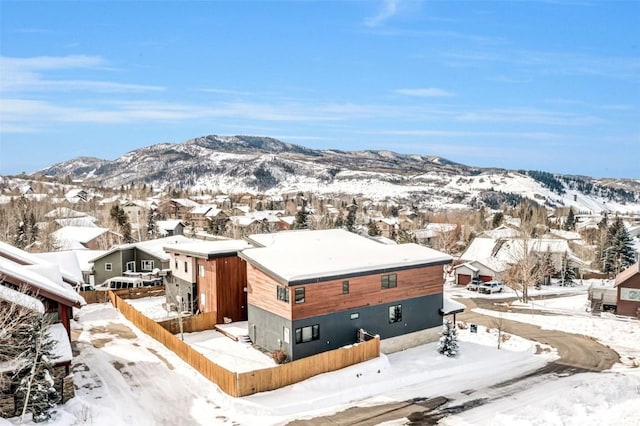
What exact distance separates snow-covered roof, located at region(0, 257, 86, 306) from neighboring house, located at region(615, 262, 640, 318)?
4318cm

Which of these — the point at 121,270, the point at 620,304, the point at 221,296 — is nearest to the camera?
the point at 221,296

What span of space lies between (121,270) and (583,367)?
138 feet

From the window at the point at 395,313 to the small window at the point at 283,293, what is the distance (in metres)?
7.15

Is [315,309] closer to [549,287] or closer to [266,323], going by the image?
[266,323]

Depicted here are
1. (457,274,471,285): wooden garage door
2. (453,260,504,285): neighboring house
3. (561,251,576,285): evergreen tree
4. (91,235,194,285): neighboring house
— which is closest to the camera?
(91,235,194,285): neighboring house

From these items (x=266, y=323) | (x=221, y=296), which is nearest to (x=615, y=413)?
(x=266, y=323)

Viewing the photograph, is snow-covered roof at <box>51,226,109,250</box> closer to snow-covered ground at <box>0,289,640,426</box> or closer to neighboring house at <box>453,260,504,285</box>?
snow-covered ground at <box>0,289,640,426</box>

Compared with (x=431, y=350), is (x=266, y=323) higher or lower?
higher

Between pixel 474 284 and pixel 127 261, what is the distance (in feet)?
135

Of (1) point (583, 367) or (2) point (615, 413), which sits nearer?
(2) point (615, 413)

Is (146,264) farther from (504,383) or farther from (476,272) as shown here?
(476,272)

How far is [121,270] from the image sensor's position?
50000mm

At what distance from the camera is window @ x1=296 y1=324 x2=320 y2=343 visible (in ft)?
85.4

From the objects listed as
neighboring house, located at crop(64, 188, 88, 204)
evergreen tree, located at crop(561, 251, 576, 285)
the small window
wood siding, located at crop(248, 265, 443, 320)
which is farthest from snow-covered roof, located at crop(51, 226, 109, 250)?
neighboring house, located at crop(64, 188, 88, 204)
